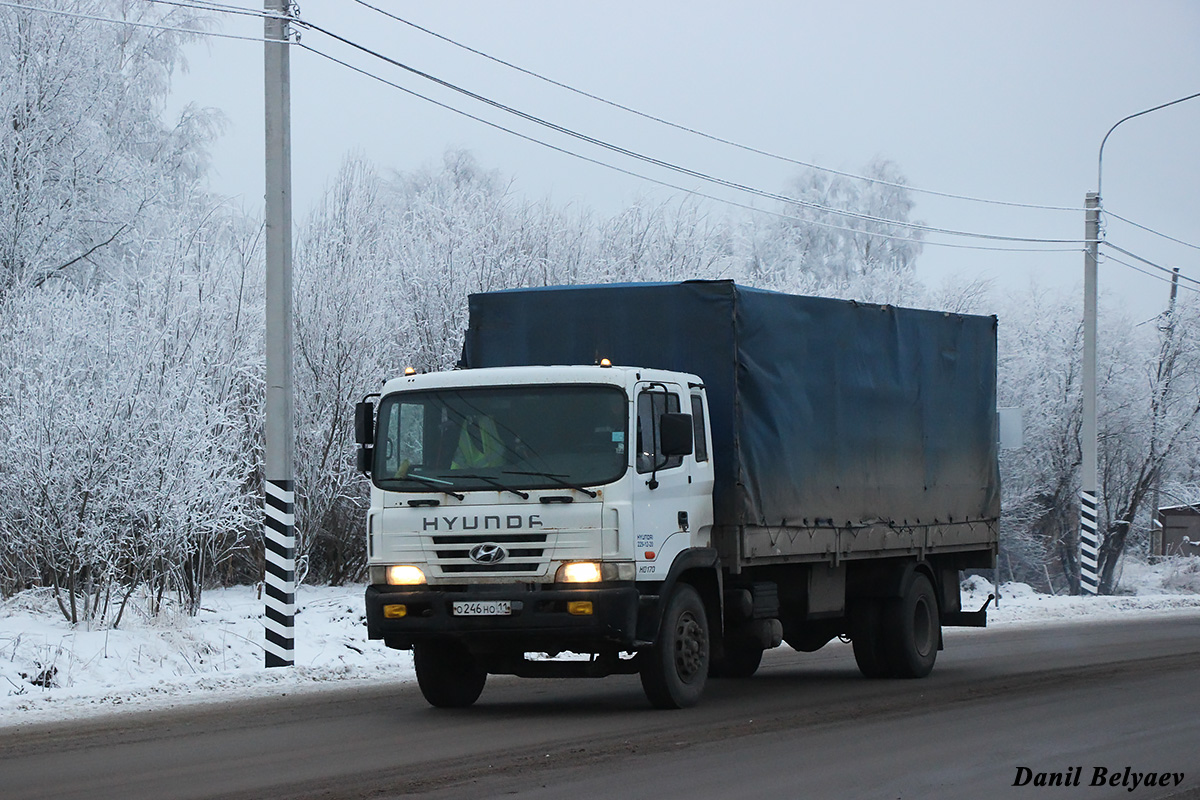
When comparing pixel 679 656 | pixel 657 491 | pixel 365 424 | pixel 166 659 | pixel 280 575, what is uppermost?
pixel 365 424

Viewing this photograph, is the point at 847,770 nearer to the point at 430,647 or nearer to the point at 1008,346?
the point at 430,647

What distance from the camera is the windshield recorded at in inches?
443

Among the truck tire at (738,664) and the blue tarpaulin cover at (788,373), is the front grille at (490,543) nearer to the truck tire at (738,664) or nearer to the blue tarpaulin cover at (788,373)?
the blue tarpaulin cover at (788,373)

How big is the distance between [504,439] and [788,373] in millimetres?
2923

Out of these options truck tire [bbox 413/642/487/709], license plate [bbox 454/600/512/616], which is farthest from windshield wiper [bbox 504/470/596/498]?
truck tire [bbox 413/642/487/709]

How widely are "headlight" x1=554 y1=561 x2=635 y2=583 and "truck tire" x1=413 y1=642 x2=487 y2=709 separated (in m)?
1.41

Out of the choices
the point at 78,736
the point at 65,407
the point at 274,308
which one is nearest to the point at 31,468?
the point at 65,407

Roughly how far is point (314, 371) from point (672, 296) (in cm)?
1236

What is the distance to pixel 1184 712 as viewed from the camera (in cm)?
1174

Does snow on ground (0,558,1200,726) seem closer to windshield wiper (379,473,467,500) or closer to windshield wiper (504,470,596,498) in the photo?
windshield wiper (379,473,467,500)

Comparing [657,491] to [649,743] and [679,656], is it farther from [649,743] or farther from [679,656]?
[649,743]

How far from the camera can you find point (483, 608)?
1114cm

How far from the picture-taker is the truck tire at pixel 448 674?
1220 cm

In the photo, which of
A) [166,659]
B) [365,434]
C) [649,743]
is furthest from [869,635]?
[166,659]
